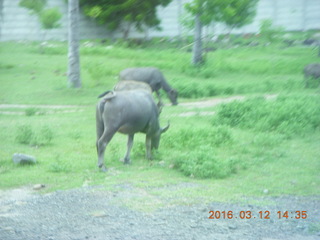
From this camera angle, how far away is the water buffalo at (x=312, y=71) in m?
17.8

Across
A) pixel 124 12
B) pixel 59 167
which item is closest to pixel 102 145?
pixel 59 167

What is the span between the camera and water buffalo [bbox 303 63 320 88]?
58.5ft

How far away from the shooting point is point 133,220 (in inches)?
250

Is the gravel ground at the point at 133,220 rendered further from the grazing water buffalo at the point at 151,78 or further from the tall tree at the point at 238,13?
the tall tree at the point at 238,13

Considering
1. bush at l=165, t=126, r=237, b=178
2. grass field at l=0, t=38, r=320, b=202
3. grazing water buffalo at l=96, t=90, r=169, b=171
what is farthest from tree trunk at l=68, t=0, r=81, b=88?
grazing water buffalo at l=96, t=90, r=169, b=171

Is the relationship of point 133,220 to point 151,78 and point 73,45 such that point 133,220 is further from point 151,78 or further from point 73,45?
point 73,45

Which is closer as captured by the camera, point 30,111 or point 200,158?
point 200,158

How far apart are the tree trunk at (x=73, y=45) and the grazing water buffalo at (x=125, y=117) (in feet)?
29.1

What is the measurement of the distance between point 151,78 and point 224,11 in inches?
117

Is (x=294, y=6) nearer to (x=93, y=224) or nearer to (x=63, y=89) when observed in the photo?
(x=63, y=89)

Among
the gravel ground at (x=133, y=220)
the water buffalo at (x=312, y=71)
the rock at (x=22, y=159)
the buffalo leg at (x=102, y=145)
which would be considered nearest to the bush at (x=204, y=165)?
the buffalo leg at (x=102, y=145)

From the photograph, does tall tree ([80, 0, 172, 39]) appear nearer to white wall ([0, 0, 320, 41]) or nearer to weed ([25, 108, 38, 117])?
white wall ([0, 0, 320, 41])

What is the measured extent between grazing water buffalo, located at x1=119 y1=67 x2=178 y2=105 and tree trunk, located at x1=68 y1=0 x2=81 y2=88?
190 centimetres

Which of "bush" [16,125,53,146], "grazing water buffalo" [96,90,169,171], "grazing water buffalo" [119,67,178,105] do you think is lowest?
"grazing water buffalo" [119,67,178,105]
